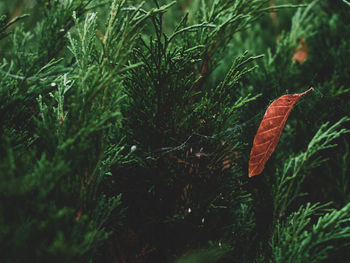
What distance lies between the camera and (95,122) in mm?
761

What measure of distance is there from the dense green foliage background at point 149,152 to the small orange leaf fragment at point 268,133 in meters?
0.06

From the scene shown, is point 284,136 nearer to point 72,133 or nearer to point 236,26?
point 236,26

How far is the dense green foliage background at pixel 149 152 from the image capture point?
751 mm

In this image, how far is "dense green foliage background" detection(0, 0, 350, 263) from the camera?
29.6 inches

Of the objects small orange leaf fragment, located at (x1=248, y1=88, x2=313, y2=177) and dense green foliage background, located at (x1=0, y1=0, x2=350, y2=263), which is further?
small orange leaf fragment, located at (x1=248, y1=88, x2=313, y2=177)

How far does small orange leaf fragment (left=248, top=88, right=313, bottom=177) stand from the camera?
1073 mm

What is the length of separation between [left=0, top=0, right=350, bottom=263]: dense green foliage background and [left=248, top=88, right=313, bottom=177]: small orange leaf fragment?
2.5 inches

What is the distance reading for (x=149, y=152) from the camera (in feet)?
3.50

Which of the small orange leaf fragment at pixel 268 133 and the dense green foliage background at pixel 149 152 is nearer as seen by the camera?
the dense green foliage background at pixel 149 152

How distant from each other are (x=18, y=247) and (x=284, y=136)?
138cm

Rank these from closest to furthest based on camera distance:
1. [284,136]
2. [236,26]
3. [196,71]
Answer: [236,26] → [196,71] → [284,136]

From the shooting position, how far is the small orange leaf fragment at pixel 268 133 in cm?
107

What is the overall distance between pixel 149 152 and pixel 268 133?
18.4 inches

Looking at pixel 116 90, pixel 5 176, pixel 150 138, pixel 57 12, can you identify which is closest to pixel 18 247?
pixel 5 176
